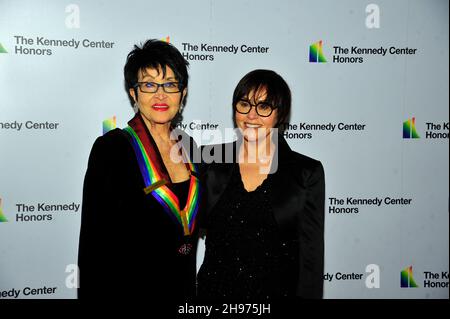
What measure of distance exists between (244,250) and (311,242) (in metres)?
0.38

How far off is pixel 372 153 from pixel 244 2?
1617 mm

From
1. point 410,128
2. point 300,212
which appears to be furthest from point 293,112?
point 300,212

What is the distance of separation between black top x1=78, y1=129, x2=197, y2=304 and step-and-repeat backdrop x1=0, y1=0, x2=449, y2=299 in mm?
1100

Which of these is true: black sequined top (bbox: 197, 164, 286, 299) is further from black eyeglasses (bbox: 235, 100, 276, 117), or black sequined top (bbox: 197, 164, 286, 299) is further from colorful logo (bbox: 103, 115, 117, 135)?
colorful logo (bbox: 103, 115, 117, 135)

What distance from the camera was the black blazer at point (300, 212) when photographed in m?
1.99

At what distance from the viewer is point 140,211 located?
1906 mm

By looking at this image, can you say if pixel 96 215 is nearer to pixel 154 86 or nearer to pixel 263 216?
pixel 154 86

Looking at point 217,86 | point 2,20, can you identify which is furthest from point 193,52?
point 2,20

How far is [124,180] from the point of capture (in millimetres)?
1905

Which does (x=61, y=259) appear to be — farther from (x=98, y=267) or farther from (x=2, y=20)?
(x=2, y=20)

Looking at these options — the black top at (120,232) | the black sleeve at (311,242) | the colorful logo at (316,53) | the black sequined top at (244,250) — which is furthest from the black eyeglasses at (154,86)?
the colorful logo at (316,53)

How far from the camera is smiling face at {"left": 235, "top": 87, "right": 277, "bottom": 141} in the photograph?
202cm

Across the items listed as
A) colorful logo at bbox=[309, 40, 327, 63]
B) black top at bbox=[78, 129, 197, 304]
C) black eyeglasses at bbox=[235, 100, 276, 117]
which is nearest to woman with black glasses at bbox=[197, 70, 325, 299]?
black eyeglasses at bbox=[235, 100, 276, 117]

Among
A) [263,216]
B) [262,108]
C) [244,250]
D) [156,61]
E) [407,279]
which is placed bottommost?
[407,279]
